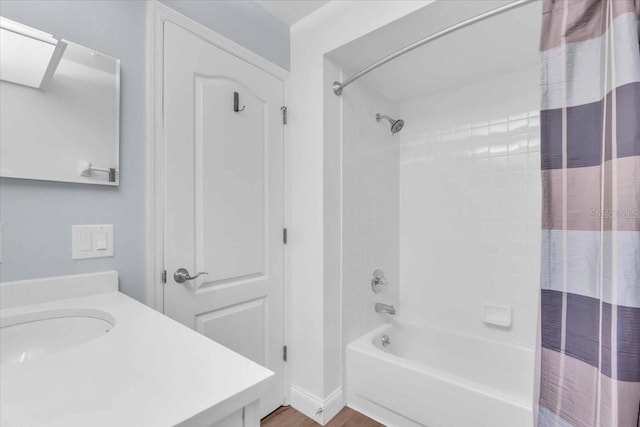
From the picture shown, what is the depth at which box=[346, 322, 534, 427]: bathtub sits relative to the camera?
4.40 ft

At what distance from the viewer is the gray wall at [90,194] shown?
3.16 feet

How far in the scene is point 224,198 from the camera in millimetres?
1541

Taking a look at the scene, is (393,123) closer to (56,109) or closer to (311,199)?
(311,199)

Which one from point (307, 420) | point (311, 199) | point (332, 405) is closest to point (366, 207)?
point (311, 199)

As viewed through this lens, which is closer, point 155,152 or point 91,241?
point 91,241

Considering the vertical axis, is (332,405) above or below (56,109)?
below

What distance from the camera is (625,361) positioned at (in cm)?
76

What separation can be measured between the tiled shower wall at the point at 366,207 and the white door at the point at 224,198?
0.40 m

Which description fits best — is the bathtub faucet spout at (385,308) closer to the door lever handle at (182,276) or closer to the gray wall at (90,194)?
the door lever handle at (182,276)

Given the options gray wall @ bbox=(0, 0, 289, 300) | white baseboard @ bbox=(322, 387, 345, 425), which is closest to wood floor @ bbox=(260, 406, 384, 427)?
white baseboard @ bbox=(322, 387, 345, 425)

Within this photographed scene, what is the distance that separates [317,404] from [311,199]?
1.15 metres

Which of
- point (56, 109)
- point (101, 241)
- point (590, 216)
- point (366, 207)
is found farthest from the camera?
point (366, 207)

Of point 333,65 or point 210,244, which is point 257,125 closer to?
point 333,65

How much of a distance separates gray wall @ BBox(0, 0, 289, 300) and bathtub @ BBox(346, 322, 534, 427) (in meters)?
1.27
